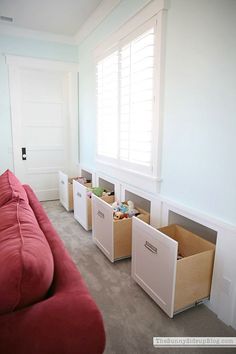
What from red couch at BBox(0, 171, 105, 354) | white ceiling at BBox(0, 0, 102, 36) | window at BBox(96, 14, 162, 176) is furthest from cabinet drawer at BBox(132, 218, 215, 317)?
white ceiling at BBox(0, 0, 102, 36)

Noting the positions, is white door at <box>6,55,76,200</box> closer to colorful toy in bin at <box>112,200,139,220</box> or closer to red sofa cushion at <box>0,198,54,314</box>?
colorful toy in bin at <box>112,200,139,220</box>

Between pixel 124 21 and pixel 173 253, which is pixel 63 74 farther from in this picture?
pixel 173 253

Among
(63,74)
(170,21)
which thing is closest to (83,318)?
(170,21)

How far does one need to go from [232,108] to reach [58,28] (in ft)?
10.4

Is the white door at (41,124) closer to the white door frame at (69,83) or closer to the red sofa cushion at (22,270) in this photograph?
the white door frame at (69,83)

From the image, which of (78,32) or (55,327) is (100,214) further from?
(78,32)

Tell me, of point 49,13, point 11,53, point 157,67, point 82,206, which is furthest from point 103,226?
point 11,53

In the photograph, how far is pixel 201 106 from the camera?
5.72 feet

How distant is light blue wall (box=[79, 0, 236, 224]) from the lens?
154 centimetres

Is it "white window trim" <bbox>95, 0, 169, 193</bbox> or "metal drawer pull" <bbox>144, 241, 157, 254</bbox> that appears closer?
"metal drawer pull" <bbox>144, 241, 157, 254</bbox>

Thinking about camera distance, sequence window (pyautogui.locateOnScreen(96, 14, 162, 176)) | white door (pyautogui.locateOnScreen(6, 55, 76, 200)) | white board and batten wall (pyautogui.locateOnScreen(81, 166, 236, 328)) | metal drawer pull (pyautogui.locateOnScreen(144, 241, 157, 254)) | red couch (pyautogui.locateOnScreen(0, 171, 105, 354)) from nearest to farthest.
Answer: red couch (pyautogui.locateOnScreen(0, 171, 105, 354)) < white board and batten wall (pyautogui.locateOnScreen(81, 166, 236, 328)) < metal drawer pull (pyautogui.locateOnScreen(144, 241, 157, 254)) < window (pyautogui.locateOnScreen(96, 14, 162, 176)) < white door (pyautogui.locateOnScreen(6, 55, 76, 200))

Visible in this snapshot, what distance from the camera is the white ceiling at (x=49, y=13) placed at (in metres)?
2.89

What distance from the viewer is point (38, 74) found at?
405cm

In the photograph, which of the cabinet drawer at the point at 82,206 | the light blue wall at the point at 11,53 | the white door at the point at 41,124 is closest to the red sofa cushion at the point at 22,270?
the cabinet drawer at the point at 82,206
